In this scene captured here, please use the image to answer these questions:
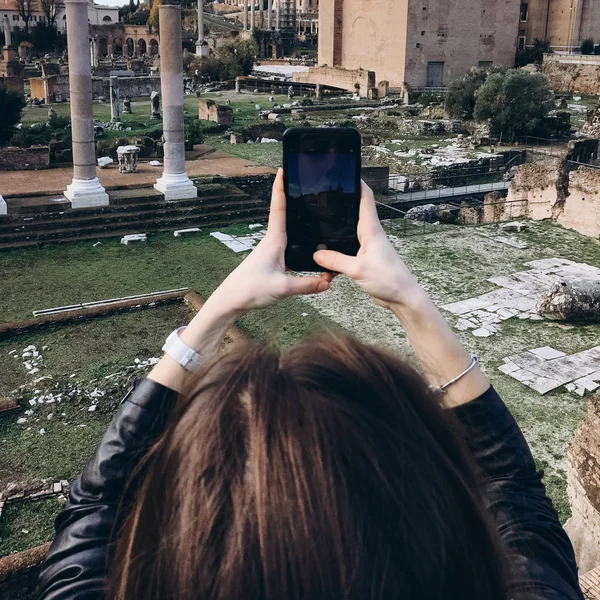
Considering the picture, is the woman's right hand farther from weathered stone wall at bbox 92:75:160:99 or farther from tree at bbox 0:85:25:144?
weathered stone wall at bbox 92:75:160:99

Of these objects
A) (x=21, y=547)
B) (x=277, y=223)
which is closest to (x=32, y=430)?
(x=21, y=547)

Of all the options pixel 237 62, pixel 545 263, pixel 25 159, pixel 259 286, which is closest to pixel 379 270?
pixel 259 286

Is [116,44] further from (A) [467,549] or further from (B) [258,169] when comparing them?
(A) [467,549]

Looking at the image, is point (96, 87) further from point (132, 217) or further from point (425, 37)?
point (132, 217)

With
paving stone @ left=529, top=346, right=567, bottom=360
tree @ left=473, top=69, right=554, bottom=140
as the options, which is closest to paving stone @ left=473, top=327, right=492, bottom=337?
paving stone @ left=529, top=346, right=567, bottom=360

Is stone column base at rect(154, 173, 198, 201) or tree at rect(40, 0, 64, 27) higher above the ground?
tree at rect(40, 0, 64, 27)

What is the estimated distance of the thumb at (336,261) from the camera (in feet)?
5.23

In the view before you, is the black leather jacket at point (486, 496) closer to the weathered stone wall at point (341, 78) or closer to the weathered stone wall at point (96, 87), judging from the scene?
the weathered stone wall at point (96, 87)

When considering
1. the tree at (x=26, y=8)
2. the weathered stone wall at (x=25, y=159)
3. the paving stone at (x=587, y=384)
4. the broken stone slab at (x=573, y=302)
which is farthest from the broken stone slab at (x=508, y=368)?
the tree at (x=26, y=8)

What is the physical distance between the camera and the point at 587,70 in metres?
33.6

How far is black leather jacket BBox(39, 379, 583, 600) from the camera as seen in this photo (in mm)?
1371

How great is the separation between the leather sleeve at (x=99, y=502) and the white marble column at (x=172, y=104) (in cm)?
1219

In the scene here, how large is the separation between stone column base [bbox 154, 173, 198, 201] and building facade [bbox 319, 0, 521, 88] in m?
24.2

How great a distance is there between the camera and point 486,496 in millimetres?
1542
